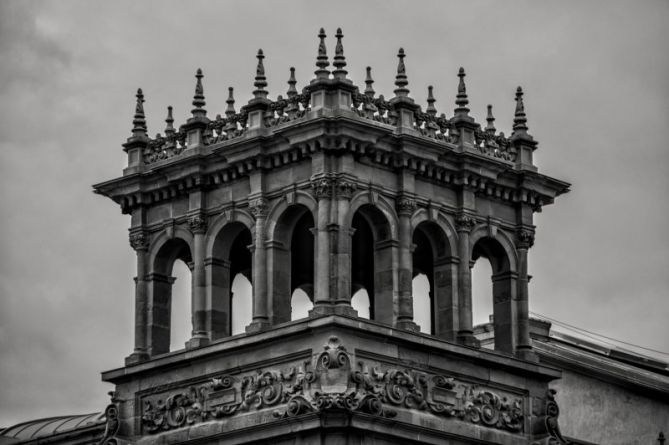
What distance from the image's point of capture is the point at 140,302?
65.5 meters

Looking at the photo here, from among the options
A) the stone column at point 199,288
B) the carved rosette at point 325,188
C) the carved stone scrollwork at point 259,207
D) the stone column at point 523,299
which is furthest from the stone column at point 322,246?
the stone column at point 523,299

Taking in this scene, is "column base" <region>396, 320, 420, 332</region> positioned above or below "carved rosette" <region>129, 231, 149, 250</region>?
below

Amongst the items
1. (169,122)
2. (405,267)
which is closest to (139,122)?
(169,122)

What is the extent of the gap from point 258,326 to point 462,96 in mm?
9575

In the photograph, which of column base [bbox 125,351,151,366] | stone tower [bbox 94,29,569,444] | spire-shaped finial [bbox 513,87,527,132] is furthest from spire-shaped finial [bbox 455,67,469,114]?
column base [bbox 125,351,151,366]

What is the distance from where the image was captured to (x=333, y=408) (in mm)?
58438

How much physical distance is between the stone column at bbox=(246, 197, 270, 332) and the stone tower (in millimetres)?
42

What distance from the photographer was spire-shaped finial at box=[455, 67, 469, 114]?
65.4m

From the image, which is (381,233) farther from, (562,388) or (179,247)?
(562,388)

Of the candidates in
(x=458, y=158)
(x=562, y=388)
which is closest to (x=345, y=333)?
(x=458, y=158)

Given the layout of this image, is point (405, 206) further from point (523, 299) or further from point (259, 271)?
point (523, 299)

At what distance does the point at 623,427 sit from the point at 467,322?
15486 mm

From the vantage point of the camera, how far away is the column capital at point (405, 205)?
62719 millimetres

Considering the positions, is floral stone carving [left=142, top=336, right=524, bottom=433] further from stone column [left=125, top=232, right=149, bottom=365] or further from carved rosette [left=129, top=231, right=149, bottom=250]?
carved rosette [left=129, top=231, right=149, bottom=250]
